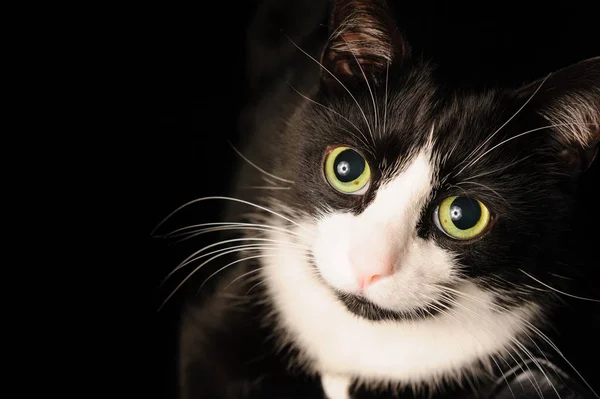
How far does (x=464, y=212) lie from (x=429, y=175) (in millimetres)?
79

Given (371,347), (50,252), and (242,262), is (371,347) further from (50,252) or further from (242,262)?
(50,252)

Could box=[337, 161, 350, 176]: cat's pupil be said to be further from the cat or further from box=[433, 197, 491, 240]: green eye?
box=[433, 197, 491, 240]: green eye

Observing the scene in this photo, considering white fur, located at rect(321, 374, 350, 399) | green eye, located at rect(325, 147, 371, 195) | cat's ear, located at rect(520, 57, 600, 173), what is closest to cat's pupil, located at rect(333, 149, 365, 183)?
green eye, located at rect(325, 147, 371, 195)

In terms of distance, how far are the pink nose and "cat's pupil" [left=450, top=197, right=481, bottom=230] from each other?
5.2 inches

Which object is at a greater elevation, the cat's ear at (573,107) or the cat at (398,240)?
the cat's ear at (573,107)

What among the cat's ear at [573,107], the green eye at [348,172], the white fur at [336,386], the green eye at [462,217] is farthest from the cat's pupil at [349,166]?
the white fur at [336,386]

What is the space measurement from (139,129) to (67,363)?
1.56ft

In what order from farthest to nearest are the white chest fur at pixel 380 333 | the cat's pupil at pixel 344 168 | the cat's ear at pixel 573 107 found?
the white chest fur at pixel 380 333 < the cat's pupil at pixel 344 168 < the cat's ear at pixel 573 107

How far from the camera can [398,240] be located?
31.6 inches

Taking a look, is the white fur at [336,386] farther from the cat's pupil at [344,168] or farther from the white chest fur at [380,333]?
the cat's pupil at [344,168]

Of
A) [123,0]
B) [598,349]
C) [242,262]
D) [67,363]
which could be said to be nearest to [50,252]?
[67,363]

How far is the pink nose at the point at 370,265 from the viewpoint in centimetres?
79

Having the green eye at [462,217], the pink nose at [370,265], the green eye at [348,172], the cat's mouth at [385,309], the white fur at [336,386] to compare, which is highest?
the green eye at [348,172]

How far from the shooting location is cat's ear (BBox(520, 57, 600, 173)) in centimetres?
79
